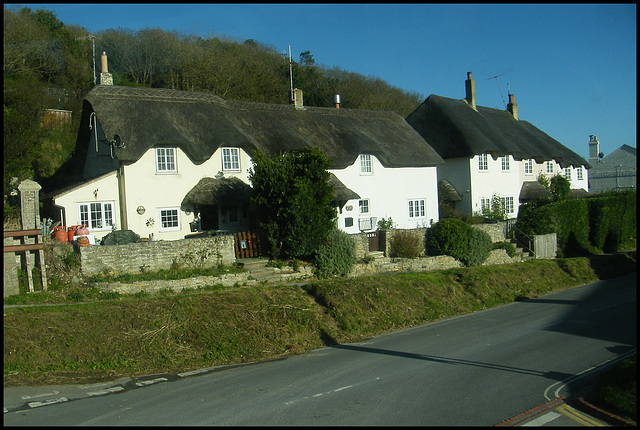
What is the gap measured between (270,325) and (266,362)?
1768 millimetres

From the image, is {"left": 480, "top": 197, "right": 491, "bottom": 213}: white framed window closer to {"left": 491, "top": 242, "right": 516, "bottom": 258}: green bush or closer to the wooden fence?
{"left": 491, "top": 242, "right": 516, "bottom": 258}: green bush

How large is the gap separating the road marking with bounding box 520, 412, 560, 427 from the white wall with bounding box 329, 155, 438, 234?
65.6 feet

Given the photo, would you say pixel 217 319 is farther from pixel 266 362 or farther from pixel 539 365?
pixel 539 365

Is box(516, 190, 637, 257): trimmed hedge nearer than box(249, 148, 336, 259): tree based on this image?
No

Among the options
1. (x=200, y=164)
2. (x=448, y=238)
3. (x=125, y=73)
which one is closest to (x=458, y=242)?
(x=448, y=238)

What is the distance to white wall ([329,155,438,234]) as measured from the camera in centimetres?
2853

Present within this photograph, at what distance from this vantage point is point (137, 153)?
2212cm

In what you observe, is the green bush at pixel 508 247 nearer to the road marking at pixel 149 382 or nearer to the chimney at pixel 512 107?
the road marking at pixel 149 382

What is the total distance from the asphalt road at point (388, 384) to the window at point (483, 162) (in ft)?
71.8

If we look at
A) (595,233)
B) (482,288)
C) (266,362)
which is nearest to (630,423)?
(266,362)

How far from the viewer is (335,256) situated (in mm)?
21281

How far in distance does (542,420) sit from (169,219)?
18592 mm

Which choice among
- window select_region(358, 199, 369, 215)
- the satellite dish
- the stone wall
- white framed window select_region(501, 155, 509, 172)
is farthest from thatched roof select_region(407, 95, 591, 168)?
the satellite dish

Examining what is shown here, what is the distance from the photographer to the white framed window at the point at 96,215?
21594 millimetres
